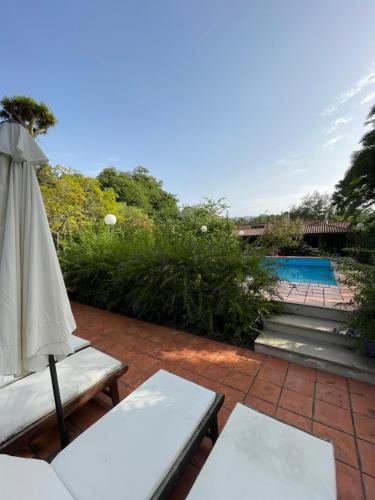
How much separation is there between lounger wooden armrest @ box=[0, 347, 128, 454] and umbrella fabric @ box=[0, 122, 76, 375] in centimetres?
44

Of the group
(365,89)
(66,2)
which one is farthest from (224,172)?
(66,2)

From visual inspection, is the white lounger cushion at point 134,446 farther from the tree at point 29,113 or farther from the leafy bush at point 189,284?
the tree at point 29,113

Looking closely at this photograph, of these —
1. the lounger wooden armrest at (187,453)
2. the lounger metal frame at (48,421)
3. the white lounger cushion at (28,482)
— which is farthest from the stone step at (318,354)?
the white lounger cushion at (28,482)

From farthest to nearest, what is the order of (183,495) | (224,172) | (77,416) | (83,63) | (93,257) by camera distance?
(224,172), (83,63), (93,257), (77,416), (183,495)

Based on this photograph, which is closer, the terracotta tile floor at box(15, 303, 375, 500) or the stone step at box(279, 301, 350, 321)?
the terracotta tile floor at box(15, 303, 375, 500)

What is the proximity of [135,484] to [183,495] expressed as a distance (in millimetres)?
553

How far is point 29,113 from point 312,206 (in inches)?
1454

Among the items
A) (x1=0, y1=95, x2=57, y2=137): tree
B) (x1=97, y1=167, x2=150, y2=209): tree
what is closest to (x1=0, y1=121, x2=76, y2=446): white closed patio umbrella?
(x1=0, y1=95, x2=57, y2=137): tree

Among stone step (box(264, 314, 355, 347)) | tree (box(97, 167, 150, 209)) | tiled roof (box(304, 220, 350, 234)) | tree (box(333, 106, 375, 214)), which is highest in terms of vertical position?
tree (box(97, 167, 150, 209))

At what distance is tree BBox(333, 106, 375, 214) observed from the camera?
376 inches

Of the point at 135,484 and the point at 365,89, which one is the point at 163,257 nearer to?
the point at 135,484

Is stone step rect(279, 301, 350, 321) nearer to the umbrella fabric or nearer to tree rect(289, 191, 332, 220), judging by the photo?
the umbrella fabric

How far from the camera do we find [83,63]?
595cm

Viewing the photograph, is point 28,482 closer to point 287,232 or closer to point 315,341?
point 315,341
